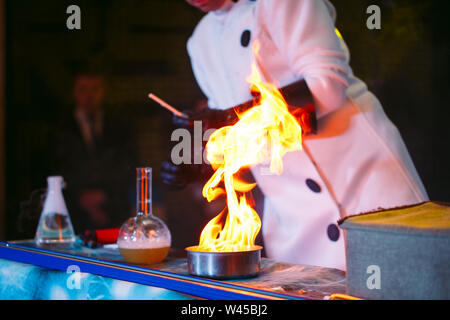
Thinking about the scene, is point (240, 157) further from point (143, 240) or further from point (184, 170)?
point (184, 170)

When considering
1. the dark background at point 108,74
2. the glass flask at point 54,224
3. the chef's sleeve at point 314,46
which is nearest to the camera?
the chef's sleeve at point 314,46

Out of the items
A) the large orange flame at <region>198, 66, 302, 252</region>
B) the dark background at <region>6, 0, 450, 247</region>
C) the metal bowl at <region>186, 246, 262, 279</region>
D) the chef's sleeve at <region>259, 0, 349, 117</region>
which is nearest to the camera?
the metal bowl at <region>186, 246, 262, 279</region>

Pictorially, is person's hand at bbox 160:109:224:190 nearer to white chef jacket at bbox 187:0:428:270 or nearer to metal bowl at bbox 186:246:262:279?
white chef jacket at bbox 187:0:428:270

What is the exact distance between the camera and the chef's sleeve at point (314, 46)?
201cm

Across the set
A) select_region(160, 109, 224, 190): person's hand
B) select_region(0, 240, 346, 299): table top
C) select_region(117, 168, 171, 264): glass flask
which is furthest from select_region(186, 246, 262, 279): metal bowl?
select_region(160, 109, 224, 190): person's hand

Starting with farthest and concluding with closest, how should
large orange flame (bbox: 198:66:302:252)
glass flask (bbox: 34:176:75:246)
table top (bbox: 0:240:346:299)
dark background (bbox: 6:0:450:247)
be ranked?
dark background (bbox: 6:0:450:247), glass flask (bbox: 34:176:75:246), large orange flame (bbox: 198:66:302:252), table top (bbox: 0:240:346:299)

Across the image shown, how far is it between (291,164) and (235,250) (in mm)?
892

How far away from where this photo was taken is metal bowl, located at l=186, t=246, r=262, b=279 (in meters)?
1.33

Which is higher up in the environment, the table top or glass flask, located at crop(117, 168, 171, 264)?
glass flask, located at crop(117, 168, 171, 264)

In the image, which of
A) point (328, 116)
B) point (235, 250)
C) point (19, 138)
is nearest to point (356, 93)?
point (328, 116)

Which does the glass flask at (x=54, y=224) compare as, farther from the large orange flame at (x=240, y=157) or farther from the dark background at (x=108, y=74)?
the dark background at (x=108, y=74)

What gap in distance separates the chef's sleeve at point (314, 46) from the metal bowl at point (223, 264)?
0.89m

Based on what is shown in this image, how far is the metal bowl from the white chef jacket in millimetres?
892

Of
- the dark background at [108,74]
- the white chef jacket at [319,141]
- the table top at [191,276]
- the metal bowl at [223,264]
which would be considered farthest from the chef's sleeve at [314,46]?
the dark background at [108,74]
